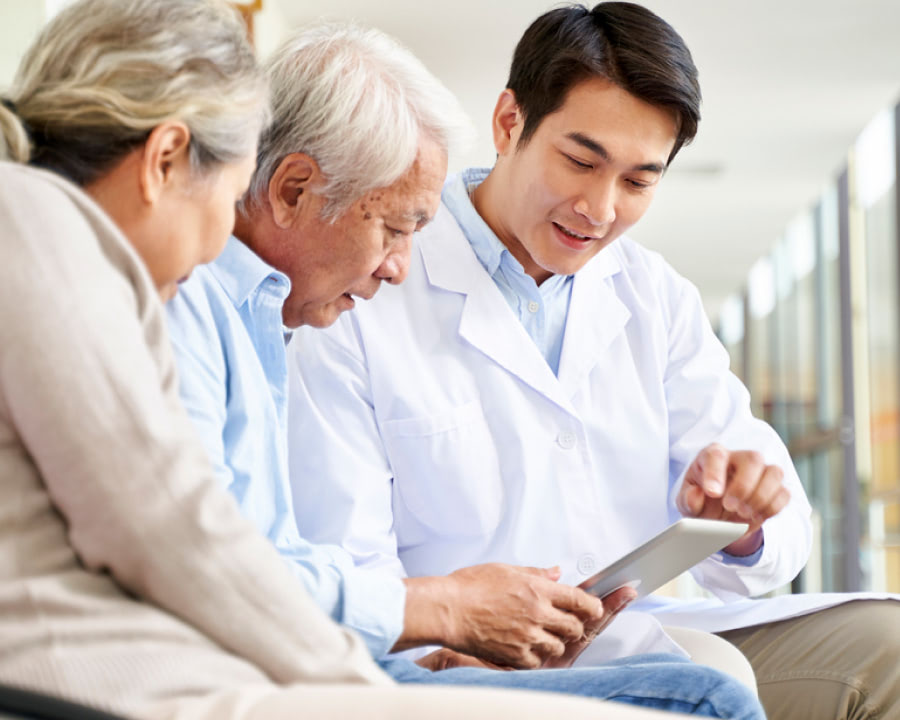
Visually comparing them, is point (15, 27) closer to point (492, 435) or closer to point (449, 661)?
point (492, 435)

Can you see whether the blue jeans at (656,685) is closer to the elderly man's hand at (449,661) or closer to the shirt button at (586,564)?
the elderly man's hand at (449,661)

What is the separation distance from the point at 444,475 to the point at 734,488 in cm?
46

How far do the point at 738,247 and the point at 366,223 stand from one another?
862 cm

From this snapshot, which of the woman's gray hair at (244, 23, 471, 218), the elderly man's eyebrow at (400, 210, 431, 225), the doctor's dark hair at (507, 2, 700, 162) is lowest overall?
the elderly man's eyebrow at (400, 210, 431, 225)

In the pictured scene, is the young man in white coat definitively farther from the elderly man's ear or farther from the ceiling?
the ceiling

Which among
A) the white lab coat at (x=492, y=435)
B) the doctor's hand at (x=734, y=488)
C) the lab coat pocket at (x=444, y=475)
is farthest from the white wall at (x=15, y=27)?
the doctor's hand at (x=734, y=488)

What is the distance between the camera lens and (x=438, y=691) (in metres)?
0.89

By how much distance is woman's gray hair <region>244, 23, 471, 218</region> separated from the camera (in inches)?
59.9

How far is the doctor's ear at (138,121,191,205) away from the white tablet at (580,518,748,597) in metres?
0.73

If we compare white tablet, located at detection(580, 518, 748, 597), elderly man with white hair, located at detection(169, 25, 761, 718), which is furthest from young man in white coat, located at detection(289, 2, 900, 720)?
elderly man with white hair, located at detection(169, 25, 761, 718)

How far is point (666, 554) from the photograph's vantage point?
1.54m

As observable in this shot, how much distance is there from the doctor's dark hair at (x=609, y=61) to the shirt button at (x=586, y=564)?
0.77 metres

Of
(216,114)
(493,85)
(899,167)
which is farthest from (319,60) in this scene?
(899,167)

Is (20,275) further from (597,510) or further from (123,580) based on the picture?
(597,510)
